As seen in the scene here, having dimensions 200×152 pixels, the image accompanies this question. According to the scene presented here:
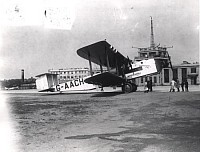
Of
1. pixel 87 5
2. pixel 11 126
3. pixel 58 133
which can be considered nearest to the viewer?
pixel 58 133

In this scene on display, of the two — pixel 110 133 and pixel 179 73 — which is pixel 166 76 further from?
pixel 110 133

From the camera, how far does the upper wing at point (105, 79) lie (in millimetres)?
13834

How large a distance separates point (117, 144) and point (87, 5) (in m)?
4.56

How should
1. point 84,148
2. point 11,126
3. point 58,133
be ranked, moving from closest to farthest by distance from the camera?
point 84,148 → point 58,133 → point 11,126

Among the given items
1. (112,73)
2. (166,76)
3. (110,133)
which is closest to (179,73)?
(166,76)

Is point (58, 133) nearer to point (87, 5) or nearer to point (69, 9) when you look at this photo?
point (69, 9)

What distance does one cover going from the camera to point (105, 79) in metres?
15.0

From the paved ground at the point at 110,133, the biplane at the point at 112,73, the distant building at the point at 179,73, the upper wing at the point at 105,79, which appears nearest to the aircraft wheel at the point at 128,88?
the biplane at the point at 112,73

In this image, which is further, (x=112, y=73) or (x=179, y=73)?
(x=179, y=73)

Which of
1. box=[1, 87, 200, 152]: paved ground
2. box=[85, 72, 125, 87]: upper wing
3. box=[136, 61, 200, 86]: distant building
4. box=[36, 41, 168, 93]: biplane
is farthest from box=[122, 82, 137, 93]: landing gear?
box=[136, 61, 200, 86]: distant building

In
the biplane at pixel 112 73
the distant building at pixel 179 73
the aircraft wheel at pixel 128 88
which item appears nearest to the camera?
the biplane at pixel 112 73

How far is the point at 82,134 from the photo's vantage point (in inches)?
175

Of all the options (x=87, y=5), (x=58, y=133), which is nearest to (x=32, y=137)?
(x=58, y=133)

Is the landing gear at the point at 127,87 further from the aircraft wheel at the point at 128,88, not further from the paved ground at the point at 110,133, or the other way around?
the paved ground at the point at 110,133
